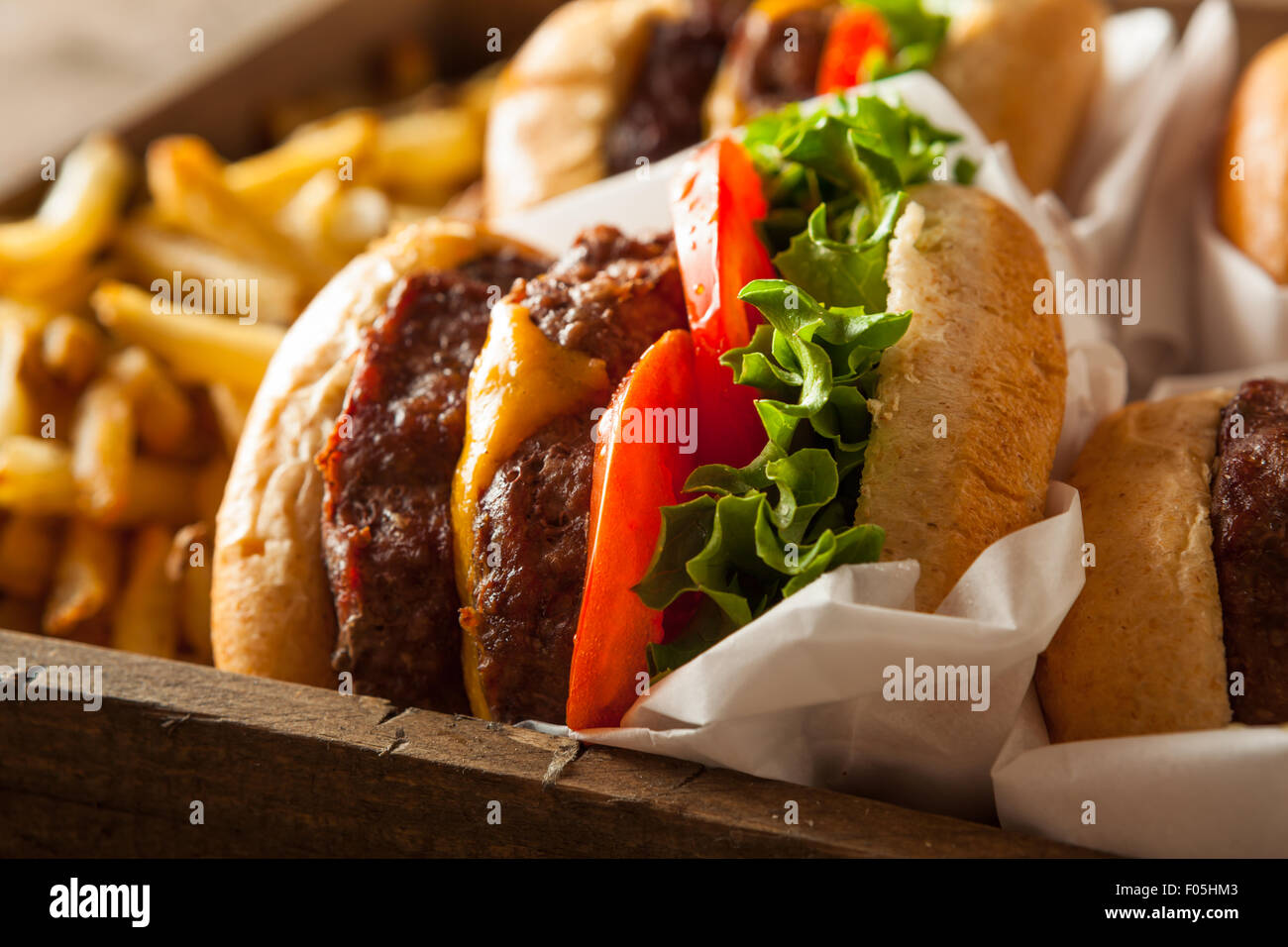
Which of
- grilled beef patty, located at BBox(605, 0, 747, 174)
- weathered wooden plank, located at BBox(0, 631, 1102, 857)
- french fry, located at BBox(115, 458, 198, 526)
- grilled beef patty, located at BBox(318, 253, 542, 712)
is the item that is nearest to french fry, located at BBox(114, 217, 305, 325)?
french fry, located at BBox(115, 458, 198, 526)

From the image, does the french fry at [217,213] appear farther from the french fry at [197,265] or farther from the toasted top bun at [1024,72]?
the toasted top bun at [1024,72]

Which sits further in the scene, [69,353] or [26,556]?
[69,353]

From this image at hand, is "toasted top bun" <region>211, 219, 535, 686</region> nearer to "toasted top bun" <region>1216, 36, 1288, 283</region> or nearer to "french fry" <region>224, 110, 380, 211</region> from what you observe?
"french fry" <region>224, 110, 380, 211</region>

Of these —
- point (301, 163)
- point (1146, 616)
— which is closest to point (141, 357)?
point (301, 163)

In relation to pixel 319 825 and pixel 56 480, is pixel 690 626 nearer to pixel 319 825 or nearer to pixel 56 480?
pixel 319 825

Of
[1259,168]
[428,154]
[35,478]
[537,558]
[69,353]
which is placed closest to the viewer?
[537,558]

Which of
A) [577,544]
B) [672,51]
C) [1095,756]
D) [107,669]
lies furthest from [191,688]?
[672,51]

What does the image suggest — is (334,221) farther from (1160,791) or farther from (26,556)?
(1160,791)
